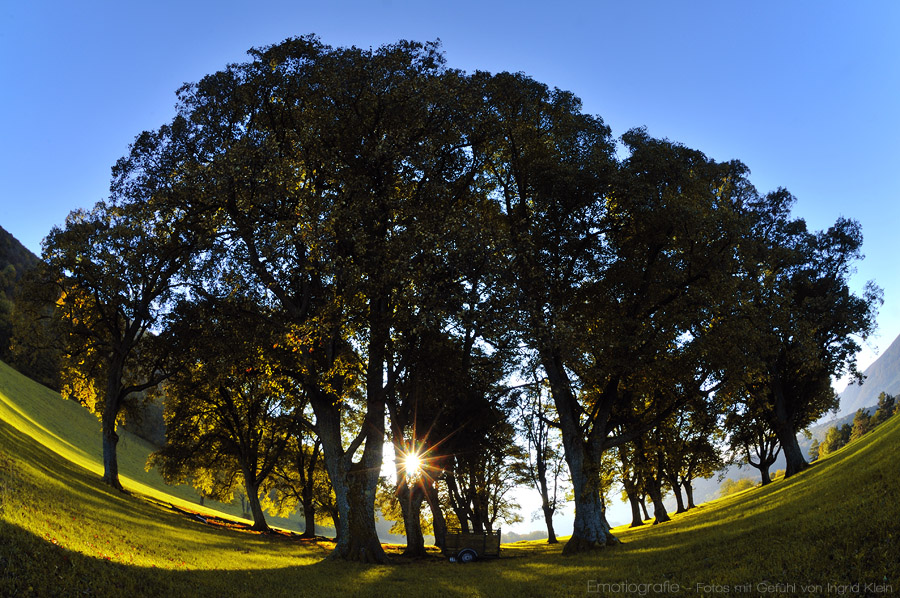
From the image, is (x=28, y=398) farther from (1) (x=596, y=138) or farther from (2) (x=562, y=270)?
(1) (x=596, y=138)

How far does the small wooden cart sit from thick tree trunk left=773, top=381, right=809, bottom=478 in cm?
2938

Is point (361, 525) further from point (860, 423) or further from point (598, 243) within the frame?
point (860, 423)

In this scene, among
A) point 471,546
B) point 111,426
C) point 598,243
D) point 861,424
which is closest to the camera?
point 471,546

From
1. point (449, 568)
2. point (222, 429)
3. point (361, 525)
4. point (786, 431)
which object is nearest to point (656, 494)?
point (786, 431)

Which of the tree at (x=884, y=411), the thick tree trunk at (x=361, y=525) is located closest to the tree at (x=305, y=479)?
the thick tree trunk at (x=361, y=525)

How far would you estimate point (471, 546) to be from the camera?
90.5 feet

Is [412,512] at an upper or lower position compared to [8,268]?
lower

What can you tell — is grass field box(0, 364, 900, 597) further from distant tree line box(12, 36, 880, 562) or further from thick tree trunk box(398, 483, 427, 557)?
thick tree trunk box(398, 483, 427, 557)

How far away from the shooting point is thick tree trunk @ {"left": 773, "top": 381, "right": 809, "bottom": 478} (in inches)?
1660

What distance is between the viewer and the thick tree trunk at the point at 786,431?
42156mm

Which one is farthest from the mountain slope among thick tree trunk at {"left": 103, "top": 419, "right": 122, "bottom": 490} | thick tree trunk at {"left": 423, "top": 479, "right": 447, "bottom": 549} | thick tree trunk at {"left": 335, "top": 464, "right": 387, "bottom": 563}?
thick tree trunk at {"left": 335, "top": 464, "right": 387, "bottom": 563}

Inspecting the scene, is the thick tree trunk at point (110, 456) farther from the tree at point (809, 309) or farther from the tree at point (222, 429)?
the tree at point (809, 309)

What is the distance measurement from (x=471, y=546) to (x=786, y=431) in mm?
31811

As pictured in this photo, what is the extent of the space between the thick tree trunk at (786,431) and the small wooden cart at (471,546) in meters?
29.4
